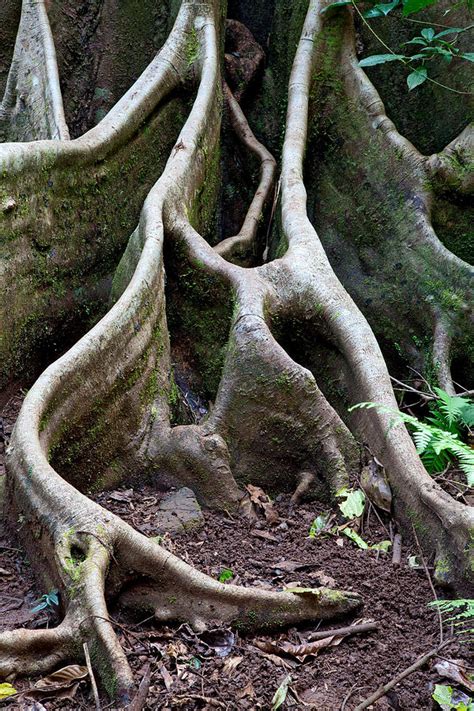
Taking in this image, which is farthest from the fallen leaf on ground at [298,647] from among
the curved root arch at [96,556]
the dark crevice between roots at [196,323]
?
the dark crevice between roots at [196,323]

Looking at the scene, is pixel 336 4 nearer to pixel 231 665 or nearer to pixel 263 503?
pixel 263 503

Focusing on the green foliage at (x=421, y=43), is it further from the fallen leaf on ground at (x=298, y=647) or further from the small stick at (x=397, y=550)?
the fallen leaf on ground at (x=298, y=647)

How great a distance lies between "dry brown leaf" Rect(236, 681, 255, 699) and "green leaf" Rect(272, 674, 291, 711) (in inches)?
3.5

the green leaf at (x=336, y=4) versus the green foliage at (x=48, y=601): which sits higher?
the green leaf at (x=336, y=4)

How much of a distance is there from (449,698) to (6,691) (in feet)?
5.64

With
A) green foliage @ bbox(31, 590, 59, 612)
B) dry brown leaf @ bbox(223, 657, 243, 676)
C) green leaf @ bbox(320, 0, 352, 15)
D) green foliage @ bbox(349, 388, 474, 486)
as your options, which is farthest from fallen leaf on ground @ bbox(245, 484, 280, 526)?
green leaf @ bbox(320, 0, 352, 15)

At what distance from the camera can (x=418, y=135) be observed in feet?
22.6

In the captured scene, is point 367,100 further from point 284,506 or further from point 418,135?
point 284,506

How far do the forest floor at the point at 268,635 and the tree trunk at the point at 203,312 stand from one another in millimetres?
123

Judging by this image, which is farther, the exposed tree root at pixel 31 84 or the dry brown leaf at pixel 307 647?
the exposed tree root at pixel 31 84

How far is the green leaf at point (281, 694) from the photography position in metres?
2.85

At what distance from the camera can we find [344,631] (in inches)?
132

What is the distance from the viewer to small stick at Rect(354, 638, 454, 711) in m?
2.87

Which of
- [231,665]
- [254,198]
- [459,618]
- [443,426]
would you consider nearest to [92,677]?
[231,665]
